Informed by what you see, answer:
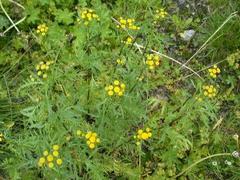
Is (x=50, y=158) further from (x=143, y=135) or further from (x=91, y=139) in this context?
(x=143, y=135)

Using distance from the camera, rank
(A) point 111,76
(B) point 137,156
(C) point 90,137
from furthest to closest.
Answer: (B) point 137,156 → (A) point 111,76 → (C) point 90,137

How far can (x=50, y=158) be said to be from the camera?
227 centimetres

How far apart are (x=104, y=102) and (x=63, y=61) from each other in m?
0.71

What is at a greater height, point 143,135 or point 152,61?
point 152,61

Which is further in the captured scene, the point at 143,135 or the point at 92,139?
the point at 143,135

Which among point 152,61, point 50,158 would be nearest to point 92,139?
point 50,158

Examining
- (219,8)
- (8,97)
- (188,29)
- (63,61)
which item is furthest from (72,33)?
(219,8)

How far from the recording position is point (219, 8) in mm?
3707

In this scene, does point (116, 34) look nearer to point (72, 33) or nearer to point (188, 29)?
point (72, 33)

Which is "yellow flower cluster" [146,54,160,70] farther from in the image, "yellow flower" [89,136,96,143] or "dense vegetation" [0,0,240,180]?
"yellow flower" [89,136,96,143]

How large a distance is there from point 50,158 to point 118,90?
0.49m

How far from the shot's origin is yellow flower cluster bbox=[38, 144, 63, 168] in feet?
7.45

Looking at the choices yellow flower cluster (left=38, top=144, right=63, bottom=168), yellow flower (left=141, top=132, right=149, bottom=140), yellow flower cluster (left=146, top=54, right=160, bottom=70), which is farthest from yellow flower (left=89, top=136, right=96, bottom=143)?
yellow flower cluster (left=146, top=54, right=160, bottom=70)

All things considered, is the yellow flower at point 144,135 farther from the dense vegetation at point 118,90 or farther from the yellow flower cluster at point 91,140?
the yellow flower cluster at point 91,140
